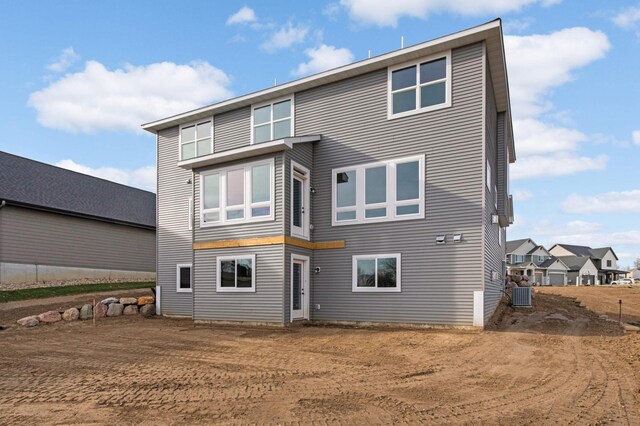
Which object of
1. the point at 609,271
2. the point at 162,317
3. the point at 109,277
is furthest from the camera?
the point at 609,271

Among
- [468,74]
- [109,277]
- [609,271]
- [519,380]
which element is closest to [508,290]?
Result: [468,74]

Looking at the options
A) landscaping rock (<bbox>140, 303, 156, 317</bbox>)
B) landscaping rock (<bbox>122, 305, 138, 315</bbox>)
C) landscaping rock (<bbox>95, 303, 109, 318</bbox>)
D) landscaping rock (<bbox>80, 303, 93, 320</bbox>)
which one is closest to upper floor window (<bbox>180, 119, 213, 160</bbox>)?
landscaping rock (<bbox>140, 303, 156, 317</bbox>)

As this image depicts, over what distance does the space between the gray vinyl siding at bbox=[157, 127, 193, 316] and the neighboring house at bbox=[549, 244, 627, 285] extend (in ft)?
237

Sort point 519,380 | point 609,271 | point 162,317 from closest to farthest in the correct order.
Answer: point 519,380, point 162,317, point 609,271

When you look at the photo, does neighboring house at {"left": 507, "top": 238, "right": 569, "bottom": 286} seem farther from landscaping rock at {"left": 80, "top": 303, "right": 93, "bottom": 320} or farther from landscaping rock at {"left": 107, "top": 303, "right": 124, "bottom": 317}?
landscaping rock at {"left": 80, "top": 303, "right": 93, "bottom": 320}

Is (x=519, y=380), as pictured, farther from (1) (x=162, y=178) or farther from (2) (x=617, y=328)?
(1) (x=162, y=178)

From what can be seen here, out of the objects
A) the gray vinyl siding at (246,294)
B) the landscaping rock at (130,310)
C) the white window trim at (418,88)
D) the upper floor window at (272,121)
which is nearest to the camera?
the white window trim at (418,88)

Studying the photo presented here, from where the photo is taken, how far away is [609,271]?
7262 cm

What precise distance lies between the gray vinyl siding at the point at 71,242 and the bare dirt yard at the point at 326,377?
38.2ft

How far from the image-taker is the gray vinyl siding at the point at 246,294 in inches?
520

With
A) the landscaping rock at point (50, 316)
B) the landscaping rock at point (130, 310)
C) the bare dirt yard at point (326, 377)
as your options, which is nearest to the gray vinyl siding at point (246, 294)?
the bare dirt yard at point (326, 377)

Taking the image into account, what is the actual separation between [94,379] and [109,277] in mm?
20786

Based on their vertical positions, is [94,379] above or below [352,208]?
below

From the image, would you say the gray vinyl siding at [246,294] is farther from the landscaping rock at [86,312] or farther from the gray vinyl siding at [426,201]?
the landscaping rock at [86,312]
